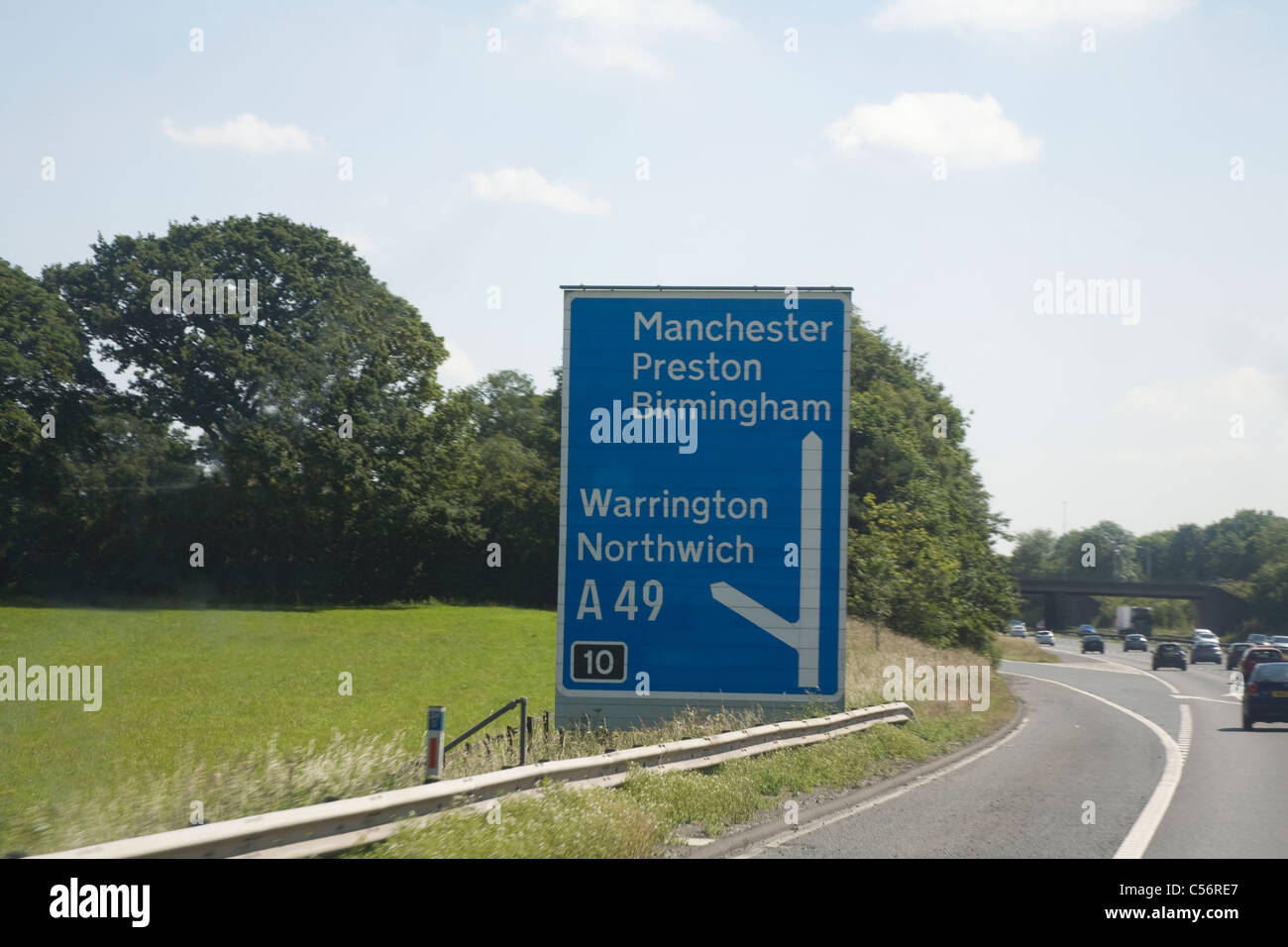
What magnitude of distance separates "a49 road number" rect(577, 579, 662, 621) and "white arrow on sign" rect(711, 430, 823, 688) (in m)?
0.90

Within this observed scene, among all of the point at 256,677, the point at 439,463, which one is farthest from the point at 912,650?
the point at 439,463

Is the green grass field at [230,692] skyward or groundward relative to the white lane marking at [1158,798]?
groundward

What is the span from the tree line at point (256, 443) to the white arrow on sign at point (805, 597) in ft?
132

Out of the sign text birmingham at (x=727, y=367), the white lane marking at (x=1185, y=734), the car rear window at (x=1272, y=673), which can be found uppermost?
the sign text birmingham at (x=727, y=367)

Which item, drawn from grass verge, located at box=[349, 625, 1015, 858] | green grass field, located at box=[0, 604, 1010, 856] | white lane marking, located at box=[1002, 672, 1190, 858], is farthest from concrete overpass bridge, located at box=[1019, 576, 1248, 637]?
grass verge, located at box=[349, 625, 1015, 858]

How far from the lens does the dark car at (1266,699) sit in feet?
83.3

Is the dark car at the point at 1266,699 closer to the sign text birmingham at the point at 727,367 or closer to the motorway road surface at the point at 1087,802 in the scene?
the motorway road surface at the point at 1087,802

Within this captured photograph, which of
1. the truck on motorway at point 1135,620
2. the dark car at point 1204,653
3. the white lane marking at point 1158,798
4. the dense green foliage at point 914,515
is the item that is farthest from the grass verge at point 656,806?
the truck on motorway at point 1135,620

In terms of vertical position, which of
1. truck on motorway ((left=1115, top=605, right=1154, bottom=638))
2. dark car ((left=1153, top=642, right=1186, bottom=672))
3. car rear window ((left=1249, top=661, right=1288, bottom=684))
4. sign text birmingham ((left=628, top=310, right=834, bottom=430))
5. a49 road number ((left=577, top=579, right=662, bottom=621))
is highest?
sign text birmingham ((left=628, top=310, right=834, bottom=430))

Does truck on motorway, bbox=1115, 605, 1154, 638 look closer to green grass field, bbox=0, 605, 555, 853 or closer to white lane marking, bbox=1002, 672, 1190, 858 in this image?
green grass field, bbox=0, 605, 555, 853

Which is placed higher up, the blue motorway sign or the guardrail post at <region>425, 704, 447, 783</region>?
the blue motorway sign

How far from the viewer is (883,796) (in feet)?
44.0

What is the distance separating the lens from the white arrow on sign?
18.5 m
